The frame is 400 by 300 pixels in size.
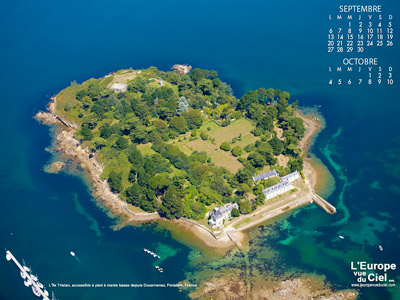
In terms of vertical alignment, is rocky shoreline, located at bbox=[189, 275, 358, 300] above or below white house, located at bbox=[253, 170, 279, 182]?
below

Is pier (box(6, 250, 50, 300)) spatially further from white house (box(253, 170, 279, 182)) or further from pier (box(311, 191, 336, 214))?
pier (box(311, 191, 336, 214))

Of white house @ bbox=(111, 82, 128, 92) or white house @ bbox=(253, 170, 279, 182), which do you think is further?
white house @ bbox=(111, 82, 128, 92)

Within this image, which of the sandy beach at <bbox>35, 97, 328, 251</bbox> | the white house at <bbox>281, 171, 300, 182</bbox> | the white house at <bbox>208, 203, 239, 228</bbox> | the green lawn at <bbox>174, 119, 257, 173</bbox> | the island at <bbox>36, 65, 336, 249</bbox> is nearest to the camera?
the sandy beach at <bbox>35, 97, 328, 251</bbox>

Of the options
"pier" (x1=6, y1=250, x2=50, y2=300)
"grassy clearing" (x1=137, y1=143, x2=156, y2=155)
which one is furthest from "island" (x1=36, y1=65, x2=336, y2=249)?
"pier" (x1=6, y1=250, x2=50, y2=300)

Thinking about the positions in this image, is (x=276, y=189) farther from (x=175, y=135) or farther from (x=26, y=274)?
(x=26, y=274)

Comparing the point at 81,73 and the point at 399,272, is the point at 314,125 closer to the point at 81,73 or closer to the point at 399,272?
the point at 399,272

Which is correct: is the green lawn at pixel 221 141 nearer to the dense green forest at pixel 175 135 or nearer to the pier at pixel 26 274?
the dense green forest at pixel 175 135

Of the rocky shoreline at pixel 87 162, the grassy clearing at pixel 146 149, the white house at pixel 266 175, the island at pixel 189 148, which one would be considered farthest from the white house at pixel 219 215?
the grassy clearing at pixel 146 149
